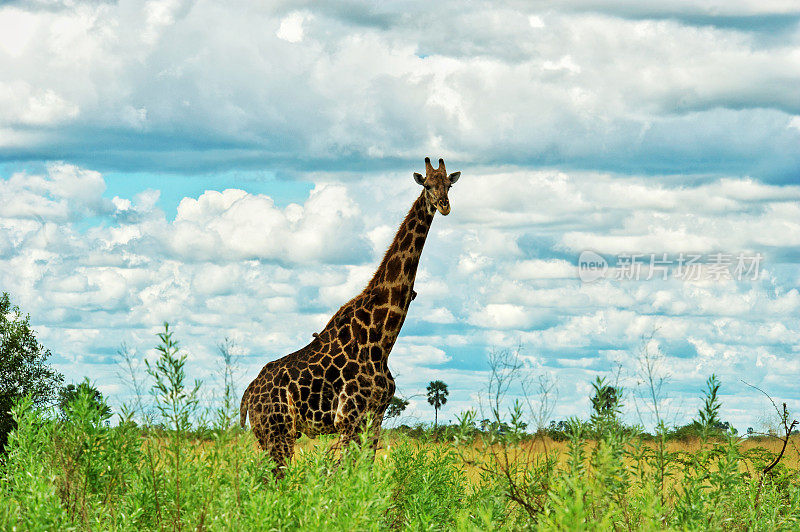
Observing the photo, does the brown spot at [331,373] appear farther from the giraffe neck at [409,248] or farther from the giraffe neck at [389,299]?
the giraffe neck at [409,248]

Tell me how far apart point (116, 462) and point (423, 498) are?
110 inches

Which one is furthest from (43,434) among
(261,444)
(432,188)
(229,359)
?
(432,188)

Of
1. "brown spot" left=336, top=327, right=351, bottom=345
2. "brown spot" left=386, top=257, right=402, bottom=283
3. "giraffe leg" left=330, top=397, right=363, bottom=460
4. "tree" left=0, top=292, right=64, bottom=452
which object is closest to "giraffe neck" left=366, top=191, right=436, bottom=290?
"brown spot" left=386, top=257, right=402, bottom=283

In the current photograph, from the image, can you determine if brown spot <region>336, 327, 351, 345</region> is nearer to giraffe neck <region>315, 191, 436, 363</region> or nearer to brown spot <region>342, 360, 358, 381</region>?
giraffe neck <region>315, 191, 436, 363</region>

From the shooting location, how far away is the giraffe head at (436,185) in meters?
11.7

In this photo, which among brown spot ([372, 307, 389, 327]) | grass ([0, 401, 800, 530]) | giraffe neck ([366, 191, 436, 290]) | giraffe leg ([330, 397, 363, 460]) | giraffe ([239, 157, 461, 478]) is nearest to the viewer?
grass ([0, 401, 800, 530])

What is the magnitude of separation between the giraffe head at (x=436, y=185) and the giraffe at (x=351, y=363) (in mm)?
13

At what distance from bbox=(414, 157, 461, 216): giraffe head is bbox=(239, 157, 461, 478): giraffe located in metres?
0.01

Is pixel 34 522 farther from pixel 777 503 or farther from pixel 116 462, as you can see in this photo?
pixel 777 503

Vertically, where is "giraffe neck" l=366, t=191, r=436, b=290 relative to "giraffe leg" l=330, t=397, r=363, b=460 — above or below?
above

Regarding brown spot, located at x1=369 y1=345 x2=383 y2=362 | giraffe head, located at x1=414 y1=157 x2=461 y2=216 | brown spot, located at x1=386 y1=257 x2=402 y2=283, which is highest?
giraffe head, located at x1=414 y1=157 x2=461 y2=216

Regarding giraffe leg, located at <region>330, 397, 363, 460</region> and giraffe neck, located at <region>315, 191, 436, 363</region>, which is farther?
giraffe neck, located at <region>315, 191, 436, 363</region>

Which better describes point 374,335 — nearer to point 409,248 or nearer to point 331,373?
point 331,373

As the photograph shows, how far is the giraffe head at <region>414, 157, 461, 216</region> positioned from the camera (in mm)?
11680
